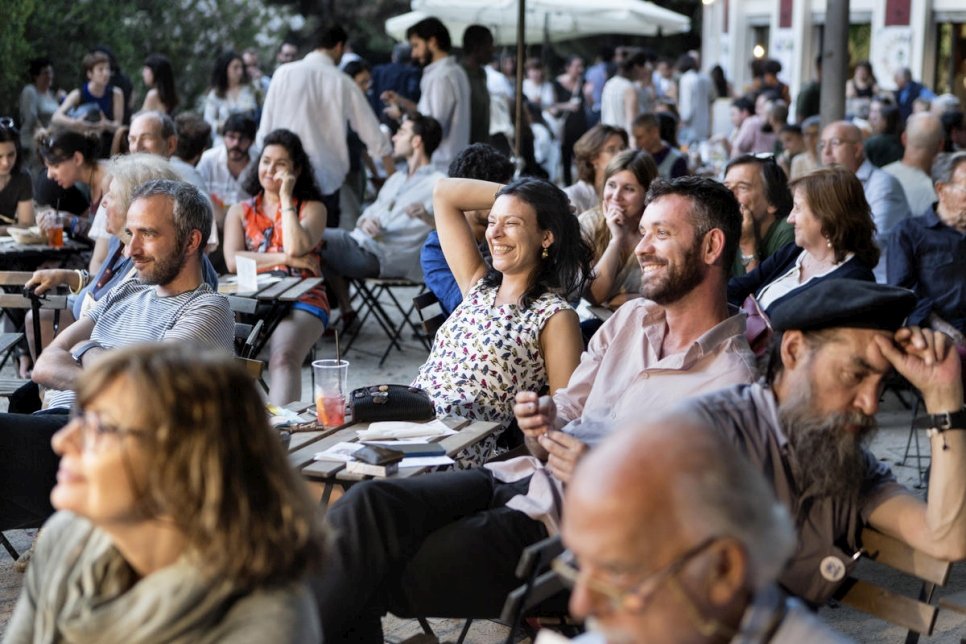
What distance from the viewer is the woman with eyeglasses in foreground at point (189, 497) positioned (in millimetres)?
1915

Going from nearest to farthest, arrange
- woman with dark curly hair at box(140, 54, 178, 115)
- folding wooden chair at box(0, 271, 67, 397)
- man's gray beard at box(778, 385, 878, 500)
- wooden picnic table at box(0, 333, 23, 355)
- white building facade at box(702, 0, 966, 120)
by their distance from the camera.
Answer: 1. man's gray beard at box(778, 385, 878, 500)
2. wooden picnic table at box(0, 333, 23, 355)
3. folding wooden chair at box(0, 271, 67, 397)
4. woman with dark curly hair at box(140, 54, 178, 115)
5. white building facade at box(702, 0, 966, 120)

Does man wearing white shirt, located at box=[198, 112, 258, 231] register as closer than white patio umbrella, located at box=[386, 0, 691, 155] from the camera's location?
Yes

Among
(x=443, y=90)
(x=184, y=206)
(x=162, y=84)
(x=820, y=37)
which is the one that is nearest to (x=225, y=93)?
(x=162, y=84)

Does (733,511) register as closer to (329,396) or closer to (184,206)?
(329,396)

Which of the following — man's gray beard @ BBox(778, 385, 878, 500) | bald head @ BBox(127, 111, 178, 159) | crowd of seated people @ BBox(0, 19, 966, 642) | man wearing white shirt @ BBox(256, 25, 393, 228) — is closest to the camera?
crowd of seated people @ BBox(0, 19, 966, 642)

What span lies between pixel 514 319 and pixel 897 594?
179cm

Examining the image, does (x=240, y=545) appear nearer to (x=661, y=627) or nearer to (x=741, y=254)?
(x=661, y=627)

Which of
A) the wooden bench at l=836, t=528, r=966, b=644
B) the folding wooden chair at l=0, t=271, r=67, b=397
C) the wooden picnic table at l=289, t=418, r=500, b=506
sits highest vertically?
the folding wooden chair at l=0, t=271, r=67, b=397

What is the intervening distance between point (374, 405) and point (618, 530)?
2259 mm

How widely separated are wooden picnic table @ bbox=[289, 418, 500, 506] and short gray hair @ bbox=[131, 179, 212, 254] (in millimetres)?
973

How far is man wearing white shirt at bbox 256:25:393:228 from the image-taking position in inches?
342

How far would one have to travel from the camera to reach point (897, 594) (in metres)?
2.83

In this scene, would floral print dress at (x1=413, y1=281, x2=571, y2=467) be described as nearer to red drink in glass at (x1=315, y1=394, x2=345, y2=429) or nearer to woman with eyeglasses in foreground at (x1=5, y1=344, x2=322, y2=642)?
red drink in glass at (x1=315, y1=394, x2=345, y2=429)

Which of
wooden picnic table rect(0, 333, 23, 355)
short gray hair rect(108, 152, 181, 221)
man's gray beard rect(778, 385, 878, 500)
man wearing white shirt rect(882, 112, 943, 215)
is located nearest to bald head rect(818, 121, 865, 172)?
man wearing white shirt rect(882, 112, 943, 215)
